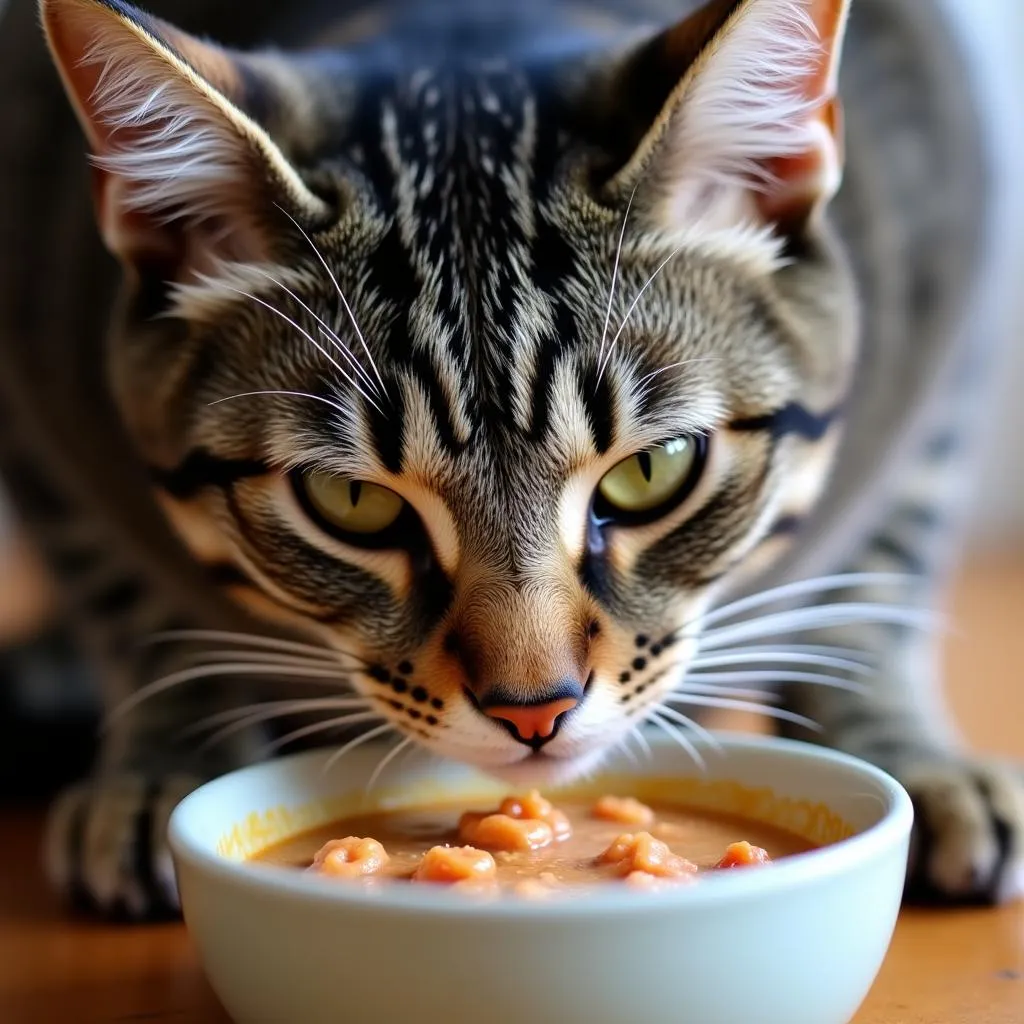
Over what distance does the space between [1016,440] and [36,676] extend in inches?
71.7

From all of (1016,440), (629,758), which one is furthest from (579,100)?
(1016,440)

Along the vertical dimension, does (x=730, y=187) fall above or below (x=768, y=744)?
above

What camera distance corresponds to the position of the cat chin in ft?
2.79

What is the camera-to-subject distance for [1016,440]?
2.62 m

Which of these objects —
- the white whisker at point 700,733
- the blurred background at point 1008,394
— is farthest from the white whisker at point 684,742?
the blurred background at point 1008,394

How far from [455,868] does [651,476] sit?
293 millimetres

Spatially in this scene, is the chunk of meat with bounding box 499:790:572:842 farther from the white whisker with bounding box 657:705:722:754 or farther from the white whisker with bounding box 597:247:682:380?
the white whisker with bounding box 597:247:682:380

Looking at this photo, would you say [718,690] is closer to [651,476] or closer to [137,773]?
[651,476]

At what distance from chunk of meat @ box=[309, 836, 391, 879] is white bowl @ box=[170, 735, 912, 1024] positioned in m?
0.07

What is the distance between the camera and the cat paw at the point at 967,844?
0.95 meters

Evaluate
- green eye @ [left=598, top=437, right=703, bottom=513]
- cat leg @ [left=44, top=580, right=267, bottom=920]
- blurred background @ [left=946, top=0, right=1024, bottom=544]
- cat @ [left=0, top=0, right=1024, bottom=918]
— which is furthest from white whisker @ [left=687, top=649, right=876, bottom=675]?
blurred background @ [left=946, top=0, right=1024, bottom=544]

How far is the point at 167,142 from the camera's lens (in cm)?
90

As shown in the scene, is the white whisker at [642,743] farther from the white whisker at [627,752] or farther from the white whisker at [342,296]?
the white whisker at [342,296]

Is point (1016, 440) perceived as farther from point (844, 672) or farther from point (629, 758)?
point (629, 758)
